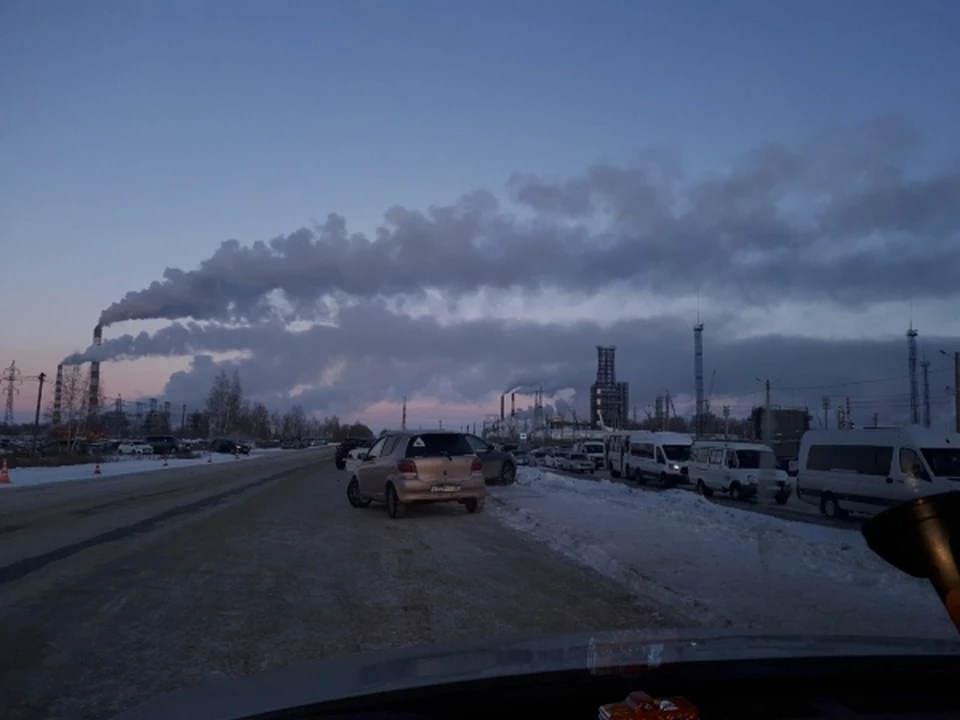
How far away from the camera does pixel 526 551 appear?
1255 cm

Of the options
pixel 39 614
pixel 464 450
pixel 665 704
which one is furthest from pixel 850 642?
pixel 464 450

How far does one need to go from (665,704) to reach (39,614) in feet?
23.8

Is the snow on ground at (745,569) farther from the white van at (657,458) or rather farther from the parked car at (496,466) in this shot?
the white van at (657,458)

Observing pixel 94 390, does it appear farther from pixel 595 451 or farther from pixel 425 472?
pixel 425 472

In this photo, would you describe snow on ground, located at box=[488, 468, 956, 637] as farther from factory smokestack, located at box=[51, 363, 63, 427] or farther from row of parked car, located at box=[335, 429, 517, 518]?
factory smokestack, located at box=[51, 363, 63, 427]

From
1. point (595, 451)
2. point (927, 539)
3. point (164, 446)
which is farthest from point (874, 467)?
point (164, 446)

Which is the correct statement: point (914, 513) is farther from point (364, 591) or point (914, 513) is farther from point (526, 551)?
point (526, 551)

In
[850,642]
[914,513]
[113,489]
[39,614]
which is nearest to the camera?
[914,513]

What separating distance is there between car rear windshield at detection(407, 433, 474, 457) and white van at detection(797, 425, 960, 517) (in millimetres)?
9994

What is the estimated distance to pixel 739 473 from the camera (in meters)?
30.0

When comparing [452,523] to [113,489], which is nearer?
[452,523]

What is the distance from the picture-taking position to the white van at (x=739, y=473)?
2936 cm

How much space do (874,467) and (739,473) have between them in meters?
8.94

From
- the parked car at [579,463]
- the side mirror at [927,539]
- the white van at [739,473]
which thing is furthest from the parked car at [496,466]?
the side mirror at [927,539]
